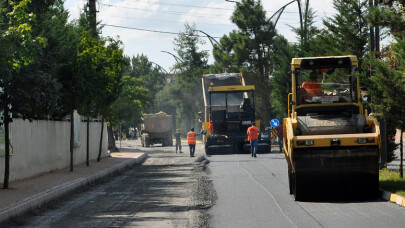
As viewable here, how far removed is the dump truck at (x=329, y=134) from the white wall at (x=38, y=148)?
8.43m

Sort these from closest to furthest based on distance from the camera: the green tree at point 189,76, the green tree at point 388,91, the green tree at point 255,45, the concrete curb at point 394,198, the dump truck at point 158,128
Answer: the concrete curb at point 394,198 < the green tree at point 388,91 < the green tree at point 255,45 < the dump truck at point 158,128 < the green tree at point 189,76

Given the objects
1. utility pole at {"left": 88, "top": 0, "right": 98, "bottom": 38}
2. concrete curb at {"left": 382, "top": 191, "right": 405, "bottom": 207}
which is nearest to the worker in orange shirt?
concrete curb at {"left": 382, "top": 191, "right": 405, "bottom": 207}

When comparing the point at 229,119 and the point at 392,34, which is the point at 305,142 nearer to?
the point at 392,34

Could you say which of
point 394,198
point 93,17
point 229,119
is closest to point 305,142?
point 394,198

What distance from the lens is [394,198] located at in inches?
563

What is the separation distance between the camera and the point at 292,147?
1484 cm

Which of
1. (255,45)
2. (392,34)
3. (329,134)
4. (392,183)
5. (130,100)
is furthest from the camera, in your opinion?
(255,45)

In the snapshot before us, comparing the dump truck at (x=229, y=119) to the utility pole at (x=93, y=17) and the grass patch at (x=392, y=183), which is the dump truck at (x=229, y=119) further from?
the grass patch at (x=392, y=183)

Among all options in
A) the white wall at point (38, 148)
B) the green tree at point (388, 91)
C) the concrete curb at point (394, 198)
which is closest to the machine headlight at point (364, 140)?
the concrete curb at point (394, 198)

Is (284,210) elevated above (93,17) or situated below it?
below

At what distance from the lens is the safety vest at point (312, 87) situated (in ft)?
55.7

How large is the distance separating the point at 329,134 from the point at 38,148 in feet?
39.0

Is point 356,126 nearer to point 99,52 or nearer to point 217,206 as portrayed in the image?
point 217,206

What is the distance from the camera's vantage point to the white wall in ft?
70.9
